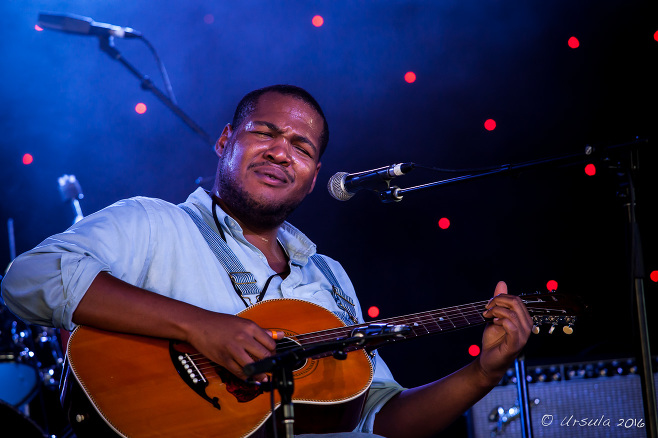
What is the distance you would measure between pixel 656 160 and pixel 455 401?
2.51 m

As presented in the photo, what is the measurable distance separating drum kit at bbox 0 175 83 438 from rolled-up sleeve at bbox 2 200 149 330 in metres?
1.81

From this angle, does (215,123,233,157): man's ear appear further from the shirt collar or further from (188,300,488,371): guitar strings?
(188,300,488,371): guitar strings

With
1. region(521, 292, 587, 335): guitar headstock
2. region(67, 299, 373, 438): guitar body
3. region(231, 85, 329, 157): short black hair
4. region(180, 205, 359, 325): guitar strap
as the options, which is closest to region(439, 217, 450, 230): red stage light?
region(231, 85, 329, 157): short black hair

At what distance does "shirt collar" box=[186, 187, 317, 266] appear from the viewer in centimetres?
286

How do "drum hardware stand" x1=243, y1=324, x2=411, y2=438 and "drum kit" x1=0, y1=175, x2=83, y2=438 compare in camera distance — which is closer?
"drum hardware stand" x1=243, y1=324, x2=411, y2=438

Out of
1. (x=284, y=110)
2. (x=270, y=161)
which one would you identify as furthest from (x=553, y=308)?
(x=284, y=110)

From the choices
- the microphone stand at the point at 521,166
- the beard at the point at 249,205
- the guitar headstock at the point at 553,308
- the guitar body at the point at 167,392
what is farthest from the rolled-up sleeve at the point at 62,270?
the guitar headstock at the point at 553,308

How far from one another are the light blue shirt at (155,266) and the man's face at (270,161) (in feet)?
0.47

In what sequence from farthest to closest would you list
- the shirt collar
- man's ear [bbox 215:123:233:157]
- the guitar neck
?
man's ear [bbox 215:123:233:157]
the shirt collar
the guitar neck

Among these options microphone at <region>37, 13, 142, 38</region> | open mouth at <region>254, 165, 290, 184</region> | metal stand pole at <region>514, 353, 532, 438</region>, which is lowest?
metal stand pole at <region>514, 353, 532, 438</region>

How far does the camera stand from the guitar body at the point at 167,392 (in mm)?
2018

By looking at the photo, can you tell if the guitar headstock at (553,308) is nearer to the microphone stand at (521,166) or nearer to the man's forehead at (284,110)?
the microphone stand at (521,166)

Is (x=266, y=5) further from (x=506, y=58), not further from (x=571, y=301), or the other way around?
(x=571, y=301)

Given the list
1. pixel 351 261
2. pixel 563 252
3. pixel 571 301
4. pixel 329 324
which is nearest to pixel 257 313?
pixel 329 324
